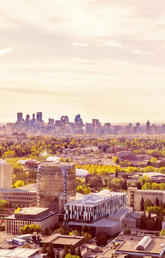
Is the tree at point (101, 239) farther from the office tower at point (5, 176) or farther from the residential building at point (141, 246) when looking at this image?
the office tower at point (5, 176)

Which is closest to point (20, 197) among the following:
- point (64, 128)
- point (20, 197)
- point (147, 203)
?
point (20, 197)

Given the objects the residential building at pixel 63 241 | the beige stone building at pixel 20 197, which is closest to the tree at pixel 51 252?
the residential building at pixel 63 241

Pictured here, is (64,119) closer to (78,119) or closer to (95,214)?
(78,119)

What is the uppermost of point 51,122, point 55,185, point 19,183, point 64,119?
point 64,119

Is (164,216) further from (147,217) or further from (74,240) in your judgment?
(74,240)

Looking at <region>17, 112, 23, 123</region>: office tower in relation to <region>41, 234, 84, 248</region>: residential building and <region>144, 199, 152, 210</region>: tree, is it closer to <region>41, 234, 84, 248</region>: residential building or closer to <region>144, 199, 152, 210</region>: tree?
<region>144, 199, 152, 210</region>: tree

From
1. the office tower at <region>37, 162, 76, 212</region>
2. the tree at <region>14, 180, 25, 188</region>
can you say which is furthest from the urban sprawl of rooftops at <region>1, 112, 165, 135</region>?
the office tower at <region>37, 162, 76, 212</region>
